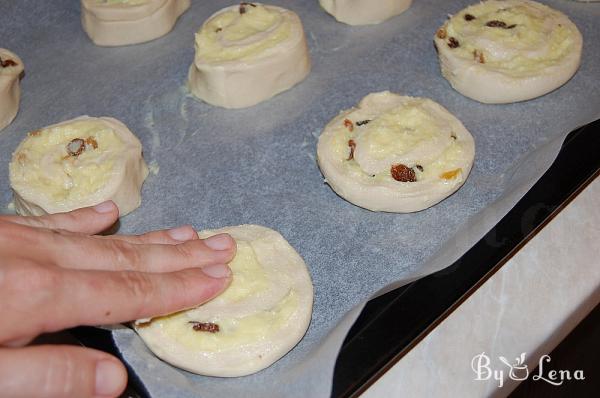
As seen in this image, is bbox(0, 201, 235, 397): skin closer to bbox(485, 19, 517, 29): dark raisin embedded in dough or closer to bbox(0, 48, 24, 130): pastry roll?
bbox(0, 48, 24, 130): pastry roll

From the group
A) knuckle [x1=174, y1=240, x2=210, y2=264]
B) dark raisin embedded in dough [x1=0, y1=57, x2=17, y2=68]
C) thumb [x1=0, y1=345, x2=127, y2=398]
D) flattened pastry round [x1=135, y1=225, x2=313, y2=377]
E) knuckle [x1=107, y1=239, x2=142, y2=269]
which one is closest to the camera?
thumb [x1=0, y1=345, x2=127, y2=398]

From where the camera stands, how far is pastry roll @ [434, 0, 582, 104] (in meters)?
2.57

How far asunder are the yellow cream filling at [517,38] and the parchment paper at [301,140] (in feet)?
0.44

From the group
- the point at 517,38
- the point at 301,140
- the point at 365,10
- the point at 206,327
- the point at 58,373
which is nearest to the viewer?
the point at 58,373

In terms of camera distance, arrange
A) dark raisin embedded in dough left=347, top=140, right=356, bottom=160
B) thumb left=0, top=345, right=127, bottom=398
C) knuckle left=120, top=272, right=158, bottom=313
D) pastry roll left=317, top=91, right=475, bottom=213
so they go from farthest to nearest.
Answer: dark raisin embedded in dough left=347, top=140, right=356, bottom=160, pastry roll left=317, top=91, right=475, bottom=213, knuckle left=120, top=272, right=158, bottom=313, thumb left=0, top=345, right=127, bottom=398

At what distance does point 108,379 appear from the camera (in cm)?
142

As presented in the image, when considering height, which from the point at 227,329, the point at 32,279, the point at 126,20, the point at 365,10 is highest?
the point at 32,279

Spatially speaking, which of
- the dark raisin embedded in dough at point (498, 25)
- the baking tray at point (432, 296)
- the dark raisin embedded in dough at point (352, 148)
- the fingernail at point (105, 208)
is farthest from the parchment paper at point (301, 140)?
the fingernail at point (105, 208)

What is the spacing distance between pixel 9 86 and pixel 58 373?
174 cm

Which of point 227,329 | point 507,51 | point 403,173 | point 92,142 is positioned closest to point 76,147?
point 92,142

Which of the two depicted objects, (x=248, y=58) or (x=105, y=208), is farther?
(x=248, y=58)

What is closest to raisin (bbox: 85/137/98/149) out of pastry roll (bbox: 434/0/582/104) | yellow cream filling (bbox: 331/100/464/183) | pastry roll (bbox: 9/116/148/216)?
pastry roll (bbox: 9/116/148/216)

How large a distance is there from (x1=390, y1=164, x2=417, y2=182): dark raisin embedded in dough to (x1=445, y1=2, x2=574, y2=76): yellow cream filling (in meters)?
0.67

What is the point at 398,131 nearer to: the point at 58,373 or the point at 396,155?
the point at 396,155
